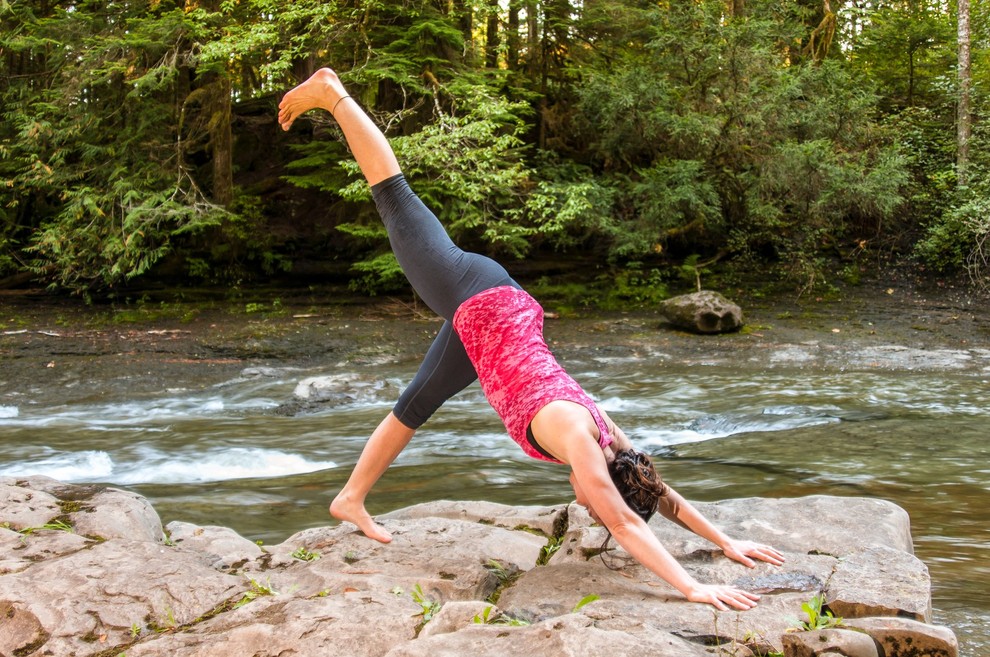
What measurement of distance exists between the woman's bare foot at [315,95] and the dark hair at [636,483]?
81.0 inches

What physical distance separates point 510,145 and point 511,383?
13490 millimetres

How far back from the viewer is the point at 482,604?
2.79 metres

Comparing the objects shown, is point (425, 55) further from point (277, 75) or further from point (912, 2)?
point (912, 2)

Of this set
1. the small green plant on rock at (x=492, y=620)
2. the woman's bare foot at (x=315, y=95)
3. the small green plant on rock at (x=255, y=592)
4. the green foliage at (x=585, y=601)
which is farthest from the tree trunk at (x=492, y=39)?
the small green plant on rock at (x=492, y=620)

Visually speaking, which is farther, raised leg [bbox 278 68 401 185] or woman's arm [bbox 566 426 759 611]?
raised leg [bbox 278 68 401 185]

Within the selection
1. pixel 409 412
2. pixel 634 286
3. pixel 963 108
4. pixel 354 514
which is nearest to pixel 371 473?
pixel 354 514

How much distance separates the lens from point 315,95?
3812 mm

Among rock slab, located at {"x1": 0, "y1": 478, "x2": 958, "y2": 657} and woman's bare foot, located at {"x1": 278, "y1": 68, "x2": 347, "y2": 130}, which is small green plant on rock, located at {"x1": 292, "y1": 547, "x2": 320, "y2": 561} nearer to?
rock slab, located at {"x1": 0, "y1": 478, "x2": 958, "y2": 657}

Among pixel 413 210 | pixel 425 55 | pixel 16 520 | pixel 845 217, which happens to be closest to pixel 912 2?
pixel 845 217

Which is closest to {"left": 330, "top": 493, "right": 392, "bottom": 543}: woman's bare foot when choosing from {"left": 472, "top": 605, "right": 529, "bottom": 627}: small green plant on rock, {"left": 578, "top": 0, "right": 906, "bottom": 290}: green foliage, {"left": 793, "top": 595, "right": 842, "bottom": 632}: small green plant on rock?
{"left": 472, "top": 605, "right": 529, "bottom": 627}: small green plant on rock

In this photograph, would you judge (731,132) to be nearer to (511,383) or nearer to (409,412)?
(409,412)

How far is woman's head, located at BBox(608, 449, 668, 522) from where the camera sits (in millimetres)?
3002

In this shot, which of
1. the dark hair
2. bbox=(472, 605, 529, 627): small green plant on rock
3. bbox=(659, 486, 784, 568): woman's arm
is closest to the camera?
bbox=(472, 605, 529, 627): small green plant on rock

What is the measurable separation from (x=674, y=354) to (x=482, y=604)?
9.73 m
